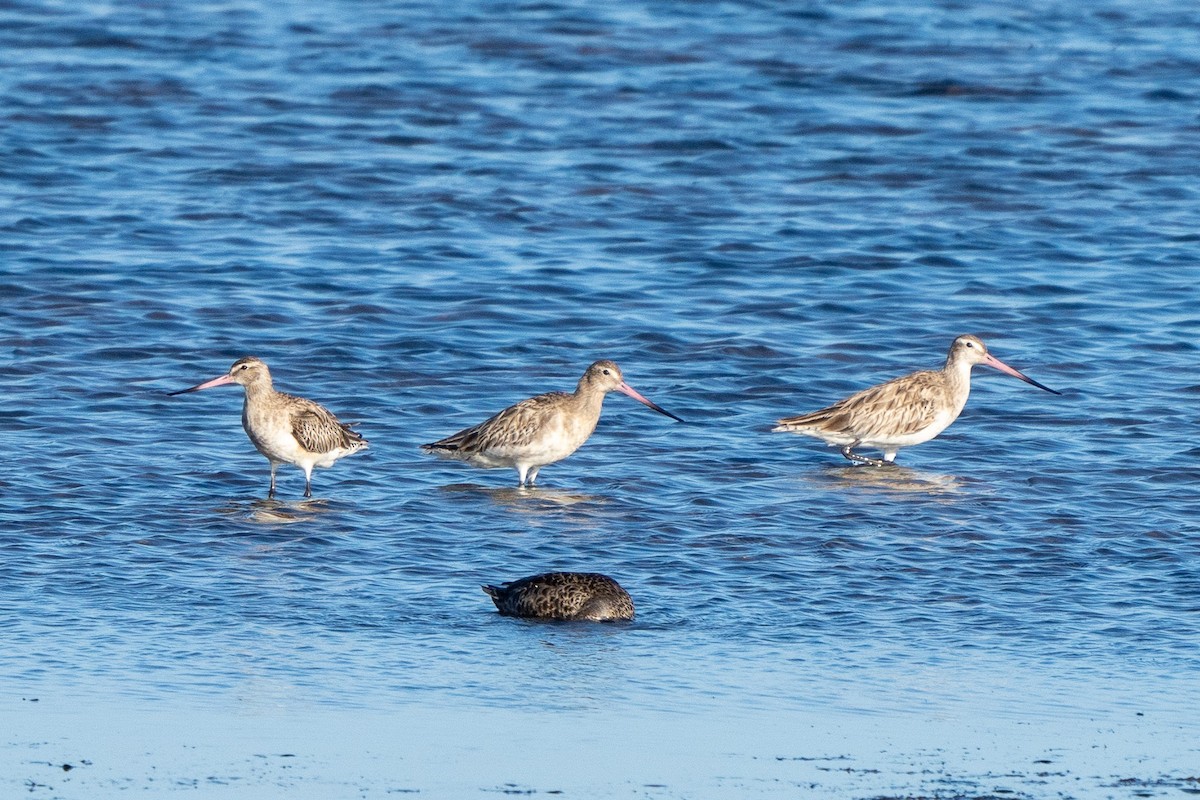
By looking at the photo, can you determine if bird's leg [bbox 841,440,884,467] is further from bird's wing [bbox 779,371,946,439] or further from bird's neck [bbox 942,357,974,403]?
bird's neck [bbox 942,357,974,403]

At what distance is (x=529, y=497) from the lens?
45.7ft

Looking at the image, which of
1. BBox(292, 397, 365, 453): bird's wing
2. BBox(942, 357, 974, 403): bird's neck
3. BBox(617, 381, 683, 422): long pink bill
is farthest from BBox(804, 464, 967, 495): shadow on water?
BBox(292, 397, 365, 453): bird's wing

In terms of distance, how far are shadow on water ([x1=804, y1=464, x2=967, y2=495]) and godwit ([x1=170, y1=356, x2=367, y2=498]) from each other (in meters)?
3.18

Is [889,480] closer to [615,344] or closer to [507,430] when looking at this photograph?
[507,430]

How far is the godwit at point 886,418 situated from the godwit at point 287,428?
129 inches

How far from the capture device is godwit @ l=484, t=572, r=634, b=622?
10.4 meters

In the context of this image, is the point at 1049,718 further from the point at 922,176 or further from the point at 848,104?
the point at 848,104

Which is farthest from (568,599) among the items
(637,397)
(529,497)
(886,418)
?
(886,418)

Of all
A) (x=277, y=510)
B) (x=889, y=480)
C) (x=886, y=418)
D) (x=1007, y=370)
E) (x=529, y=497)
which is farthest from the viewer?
(x=1007, y=370)

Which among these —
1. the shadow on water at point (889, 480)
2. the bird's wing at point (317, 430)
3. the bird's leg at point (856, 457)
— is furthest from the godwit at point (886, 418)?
the bird's wing at point (317, 430)

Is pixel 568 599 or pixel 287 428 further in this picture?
pixel 287 428

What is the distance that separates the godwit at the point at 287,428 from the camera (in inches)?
537

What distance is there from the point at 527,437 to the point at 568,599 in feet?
12.3

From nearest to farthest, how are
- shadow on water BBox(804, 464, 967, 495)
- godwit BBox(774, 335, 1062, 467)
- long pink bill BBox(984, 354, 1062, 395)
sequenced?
shadow on water BBox(804, 464, 967, 495) < godwit BBox(774, 335, 1062, 467) < long pink bill BBox(984, 354, 1062, 395)
